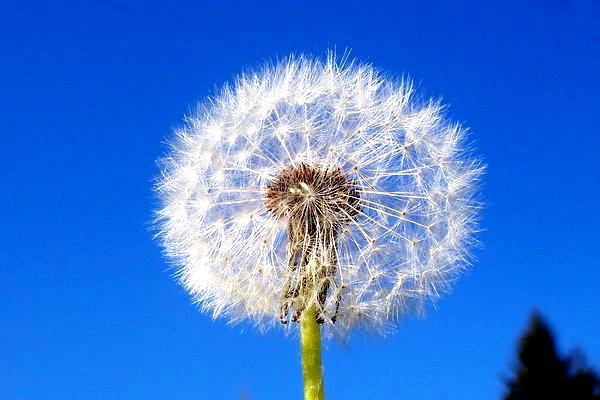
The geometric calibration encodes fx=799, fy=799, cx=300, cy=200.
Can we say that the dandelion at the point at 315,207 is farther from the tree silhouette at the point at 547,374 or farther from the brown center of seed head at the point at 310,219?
the tree silhouette at the point at 547,374

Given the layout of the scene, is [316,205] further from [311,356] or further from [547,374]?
[547,374]

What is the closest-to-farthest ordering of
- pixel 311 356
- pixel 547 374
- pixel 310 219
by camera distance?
pixel 311 356, pixel 310 219, pixel 547 374

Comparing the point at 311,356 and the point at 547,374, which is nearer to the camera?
the point at 311,356

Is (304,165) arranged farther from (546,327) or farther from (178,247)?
(546,327)

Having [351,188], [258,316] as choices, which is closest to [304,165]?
[351,188]

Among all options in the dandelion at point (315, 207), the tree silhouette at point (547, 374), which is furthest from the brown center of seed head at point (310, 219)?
the tree silhouette at point (547, 374)

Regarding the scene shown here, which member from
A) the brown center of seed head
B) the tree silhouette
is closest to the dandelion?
the brown center of seed head

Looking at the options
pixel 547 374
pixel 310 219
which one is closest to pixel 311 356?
pixel 310 219
